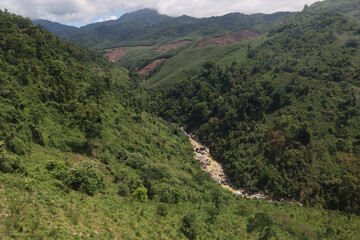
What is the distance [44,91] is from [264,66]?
119 metres

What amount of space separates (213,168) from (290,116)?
A: 1449 inches

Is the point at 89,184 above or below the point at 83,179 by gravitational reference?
below

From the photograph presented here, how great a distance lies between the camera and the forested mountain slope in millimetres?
57188

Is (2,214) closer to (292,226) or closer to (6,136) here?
(6,136)

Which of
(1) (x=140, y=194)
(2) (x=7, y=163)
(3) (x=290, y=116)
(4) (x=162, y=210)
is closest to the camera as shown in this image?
(2) (x=7, y=163)

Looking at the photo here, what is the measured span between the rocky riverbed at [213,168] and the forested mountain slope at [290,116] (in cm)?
235

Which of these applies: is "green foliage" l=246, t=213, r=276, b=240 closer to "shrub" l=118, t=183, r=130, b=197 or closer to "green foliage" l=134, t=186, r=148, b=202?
"green foliage" l=134, t=186, r=148, b=202

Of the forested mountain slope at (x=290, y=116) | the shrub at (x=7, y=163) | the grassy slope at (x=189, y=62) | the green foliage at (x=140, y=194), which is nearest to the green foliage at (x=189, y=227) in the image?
the green foliage at (x=140, y=194)

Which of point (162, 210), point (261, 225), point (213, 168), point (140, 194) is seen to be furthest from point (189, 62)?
point (162, 210)

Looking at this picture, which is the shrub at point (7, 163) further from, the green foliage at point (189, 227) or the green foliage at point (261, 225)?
the green foliage at point (261, 225)

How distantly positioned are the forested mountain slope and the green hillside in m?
8.55

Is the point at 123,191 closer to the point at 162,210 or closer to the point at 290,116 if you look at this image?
the point at 162,210

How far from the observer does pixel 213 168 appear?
7256 cm

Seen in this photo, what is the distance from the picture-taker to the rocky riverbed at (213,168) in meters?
60.8
